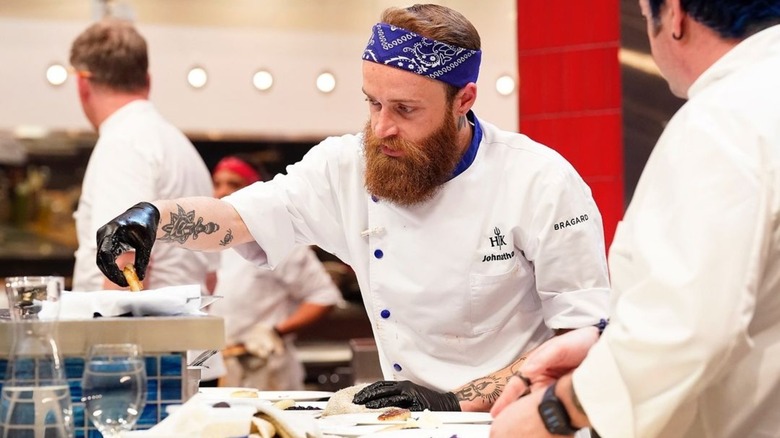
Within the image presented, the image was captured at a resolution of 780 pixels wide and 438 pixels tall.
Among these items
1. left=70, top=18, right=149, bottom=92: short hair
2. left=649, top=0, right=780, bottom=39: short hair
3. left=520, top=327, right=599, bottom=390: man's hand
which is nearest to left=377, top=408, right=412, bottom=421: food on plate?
left=520, top=327, right=599, bottom=390: man's hand

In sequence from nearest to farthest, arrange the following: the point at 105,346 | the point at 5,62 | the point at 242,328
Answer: the point at 105,346 < the point at 242,328 < the point at 5,62

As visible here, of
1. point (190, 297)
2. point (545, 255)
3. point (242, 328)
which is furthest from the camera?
point (242, 328)

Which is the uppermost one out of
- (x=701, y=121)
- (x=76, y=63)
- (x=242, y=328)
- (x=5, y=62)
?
Answer: (x=5, y=62)

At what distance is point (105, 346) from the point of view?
1593 mm

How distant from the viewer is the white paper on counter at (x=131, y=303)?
6.13 ft

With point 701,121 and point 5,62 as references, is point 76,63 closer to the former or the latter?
point 5,62

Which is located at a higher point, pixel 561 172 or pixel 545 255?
pixel 561 172

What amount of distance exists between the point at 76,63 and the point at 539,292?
224 cm

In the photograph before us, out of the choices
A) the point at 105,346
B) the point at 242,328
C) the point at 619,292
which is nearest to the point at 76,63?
the point at 242,328

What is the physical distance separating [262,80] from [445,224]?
3800mm

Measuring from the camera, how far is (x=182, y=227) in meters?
2.49

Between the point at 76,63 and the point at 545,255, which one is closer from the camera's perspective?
the point at 545,255

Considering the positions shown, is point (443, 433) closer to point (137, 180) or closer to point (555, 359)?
point (555, 359)

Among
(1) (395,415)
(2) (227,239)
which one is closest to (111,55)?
(2) (227,239)
